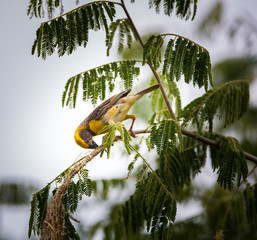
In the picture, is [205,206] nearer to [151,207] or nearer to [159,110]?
[159,110]

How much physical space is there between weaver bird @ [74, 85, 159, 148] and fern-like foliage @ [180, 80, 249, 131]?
853 millimetres

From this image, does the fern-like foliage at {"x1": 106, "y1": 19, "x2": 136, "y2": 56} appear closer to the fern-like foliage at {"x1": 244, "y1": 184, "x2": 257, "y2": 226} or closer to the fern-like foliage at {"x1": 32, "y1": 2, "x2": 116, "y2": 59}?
the fern-like foliage at {"x1": 32, "y1": 2, "x2": 116, "y2": 59}

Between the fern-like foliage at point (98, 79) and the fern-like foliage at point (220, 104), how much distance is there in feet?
2.36

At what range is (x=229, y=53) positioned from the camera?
796 centimetres

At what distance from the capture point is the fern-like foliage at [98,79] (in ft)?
11.2

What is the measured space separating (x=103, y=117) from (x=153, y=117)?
0.72m

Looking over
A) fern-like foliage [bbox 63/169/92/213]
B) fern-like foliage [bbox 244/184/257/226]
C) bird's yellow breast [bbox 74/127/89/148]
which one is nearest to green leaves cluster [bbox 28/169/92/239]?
fern-like foliage [bbox 63/169/92/213]

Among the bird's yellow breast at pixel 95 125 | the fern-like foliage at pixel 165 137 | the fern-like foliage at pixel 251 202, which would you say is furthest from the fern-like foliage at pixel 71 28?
the fern-like foliage at pixel 251 202

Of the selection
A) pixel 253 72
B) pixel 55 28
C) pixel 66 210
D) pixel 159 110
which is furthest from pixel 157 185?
pixel 253 72

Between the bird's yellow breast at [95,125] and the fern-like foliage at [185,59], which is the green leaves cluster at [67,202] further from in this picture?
the bird's yellow breast at [95,125]

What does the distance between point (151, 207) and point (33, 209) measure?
1.00 meters

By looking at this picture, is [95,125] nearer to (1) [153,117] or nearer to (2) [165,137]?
(1) [153,117]

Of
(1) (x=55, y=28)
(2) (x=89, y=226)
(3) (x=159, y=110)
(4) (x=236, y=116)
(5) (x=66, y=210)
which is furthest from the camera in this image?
(2) (x=89, y=226)

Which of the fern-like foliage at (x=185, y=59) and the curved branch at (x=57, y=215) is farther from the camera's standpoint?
the fern-like foliage at (x=185, y=59)
